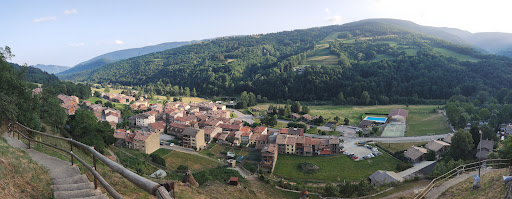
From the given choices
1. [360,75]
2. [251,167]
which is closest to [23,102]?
[251,167]

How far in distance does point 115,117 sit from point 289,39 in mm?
111512

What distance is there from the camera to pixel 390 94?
55281 mm

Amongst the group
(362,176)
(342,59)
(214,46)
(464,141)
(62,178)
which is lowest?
(362,176)

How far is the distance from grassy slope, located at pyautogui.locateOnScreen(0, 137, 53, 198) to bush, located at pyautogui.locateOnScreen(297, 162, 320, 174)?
63.1ft

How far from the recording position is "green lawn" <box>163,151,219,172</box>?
2216 centimetres

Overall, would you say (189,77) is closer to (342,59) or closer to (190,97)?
(190,97)

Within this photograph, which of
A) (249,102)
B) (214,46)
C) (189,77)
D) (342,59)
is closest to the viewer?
(249,102)

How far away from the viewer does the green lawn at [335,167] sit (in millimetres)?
20641

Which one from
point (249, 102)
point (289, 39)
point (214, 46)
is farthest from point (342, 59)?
point (214, 46)

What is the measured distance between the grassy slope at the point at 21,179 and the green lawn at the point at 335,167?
1780 centimetres

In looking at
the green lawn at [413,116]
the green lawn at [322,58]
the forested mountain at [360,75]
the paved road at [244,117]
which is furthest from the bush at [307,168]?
the green lawn at [322,58]

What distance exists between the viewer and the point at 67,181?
439 cm

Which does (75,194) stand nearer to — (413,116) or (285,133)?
(285,133)

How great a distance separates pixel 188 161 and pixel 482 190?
19.8 metres
